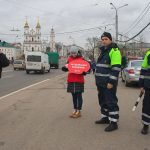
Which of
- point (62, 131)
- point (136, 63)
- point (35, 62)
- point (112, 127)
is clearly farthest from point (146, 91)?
point (35, 62)

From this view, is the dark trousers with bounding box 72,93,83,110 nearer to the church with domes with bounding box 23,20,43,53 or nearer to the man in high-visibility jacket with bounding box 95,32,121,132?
the man in high-visibility jacket with bounding box 95,32,121,132

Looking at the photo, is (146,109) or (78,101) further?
(78,101)

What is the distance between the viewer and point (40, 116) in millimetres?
8812

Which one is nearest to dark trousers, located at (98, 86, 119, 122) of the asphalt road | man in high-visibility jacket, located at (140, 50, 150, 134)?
man in high-visibility jacket, located at (140, 50, 150, 134)

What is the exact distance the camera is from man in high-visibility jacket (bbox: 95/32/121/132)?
23.0ft

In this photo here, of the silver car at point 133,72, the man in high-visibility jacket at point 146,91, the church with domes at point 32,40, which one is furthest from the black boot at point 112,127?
the church with domes at point 32,40

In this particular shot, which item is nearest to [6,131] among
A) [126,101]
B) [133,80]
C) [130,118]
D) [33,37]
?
A: [130,118]

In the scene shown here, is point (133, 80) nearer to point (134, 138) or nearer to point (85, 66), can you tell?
point (85, 66)

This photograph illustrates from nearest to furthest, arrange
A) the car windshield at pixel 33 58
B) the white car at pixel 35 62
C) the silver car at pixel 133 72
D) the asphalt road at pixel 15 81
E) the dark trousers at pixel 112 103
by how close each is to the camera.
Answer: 1. the dark trousers at pixel 112 103
2. the silver car at pixel 133 72
3. the asphalt road at pixel 15 81
4. the white car at pixel 35 62
5. the car windshield at pixel 33 58

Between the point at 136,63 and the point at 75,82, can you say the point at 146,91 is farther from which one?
the point at 136,63

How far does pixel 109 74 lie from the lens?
715 cm

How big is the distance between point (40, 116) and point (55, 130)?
1.72m

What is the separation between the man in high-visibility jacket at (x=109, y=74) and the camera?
23.0 feet

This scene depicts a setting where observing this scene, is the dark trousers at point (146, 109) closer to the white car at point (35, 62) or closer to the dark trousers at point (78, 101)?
the dark trousers at point (78, 101)
